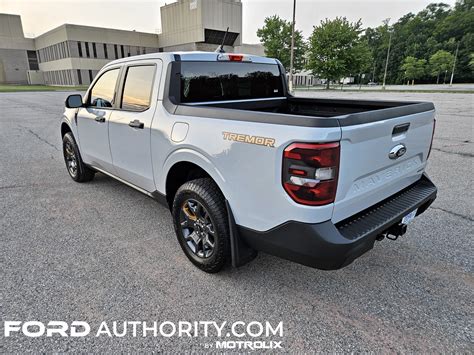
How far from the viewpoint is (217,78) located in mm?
3412

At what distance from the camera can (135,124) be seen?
331 centimetres

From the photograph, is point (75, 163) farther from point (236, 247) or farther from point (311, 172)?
point (311, 172)

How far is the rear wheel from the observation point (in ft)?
16.6

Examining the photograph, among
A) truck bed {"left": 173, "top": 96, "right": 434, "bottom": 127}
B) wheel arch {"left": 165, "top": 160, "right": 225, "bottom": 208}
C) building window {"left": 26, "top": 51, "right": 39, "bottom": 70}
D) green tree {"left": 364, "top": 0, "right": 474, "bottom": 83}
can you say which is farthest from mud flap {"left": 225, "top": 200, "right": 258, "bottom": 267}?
green tree {"left": 364, "top": 0, "right": 474, "bottom": 83}

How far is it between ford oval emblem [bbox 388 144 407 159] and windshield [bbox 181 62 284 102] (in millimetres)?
1859

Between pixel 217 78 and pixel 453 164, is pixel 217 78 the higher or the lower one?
the higher one

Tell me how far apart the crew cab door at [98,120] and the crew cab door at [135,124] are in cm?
21

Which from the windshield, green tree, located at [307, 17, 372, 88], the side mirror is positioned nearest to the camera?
the windshield

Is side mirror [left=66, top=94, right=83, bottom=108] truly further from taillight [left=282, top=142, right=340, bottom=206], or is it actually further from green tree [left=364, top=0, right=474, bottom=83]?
green tree [left=364, top=0, right=474, bottom=83]

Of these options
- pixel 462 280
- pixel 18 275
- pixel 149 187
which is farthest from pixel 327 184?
pixel 18 275

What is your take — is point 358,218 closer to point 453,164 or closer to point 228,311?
point 228,311

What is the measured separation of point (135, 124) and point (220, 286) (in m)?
1.85

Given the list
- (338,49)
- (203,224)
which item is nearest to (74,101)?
(203,224)

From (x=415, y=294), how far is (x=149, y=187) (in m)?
2.68
